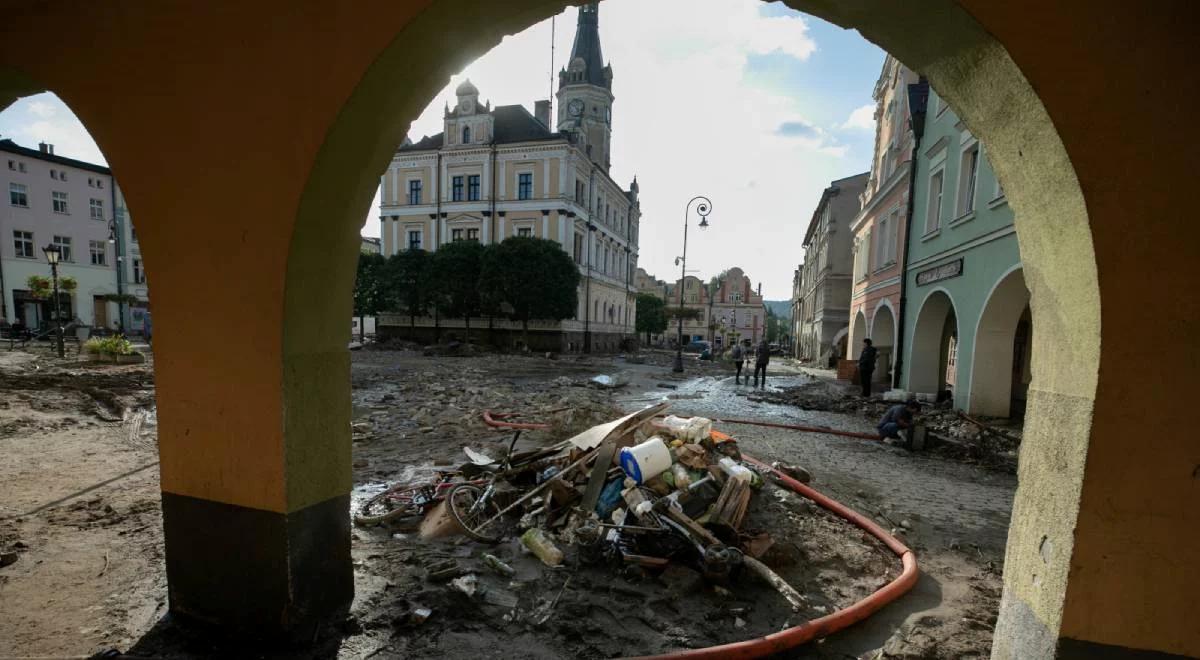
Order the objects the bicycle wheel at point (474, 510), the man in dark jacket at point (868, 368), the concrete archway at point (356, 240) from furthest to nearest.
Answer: the man in dark jacket at point (868, 368), the bicycle wheel at point (474, 510), the concrete archway at point (356, 240)

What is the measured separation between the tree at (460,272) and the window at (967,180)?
27.9 m

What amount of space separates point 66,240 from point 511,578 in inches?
2010

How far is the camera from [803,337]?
43.4 m

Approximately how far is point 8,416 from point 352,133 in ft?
35.2

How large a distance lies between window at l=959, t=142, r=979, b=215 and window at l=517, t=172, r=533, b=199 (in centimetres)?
3050

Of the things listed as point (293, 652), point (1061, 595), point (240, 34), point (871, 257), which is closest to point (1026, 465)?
point (1061, 595)

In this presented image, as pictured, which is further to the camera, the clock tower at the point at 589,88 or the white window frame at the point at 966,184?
the clock tower at the point at 589,88

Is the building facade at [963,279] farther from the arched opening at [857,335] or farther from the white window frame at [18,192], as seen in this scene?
the white window frame at [18,192]

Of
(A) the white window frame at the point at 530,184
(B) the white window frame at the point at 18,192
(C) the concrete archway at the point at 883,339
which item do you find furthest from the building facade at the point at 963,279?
(B) the white window frame at the point at 18,192

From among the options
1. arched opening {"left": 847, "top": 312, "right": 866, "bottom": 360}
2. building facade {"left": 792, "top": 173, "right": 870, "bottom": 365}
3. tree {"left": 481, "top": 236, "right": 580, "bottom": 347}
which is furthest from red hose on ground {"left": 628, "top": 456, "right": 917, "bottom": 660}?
tree {"left": 481, "top": 236, "right": 580, "bottom": 347}

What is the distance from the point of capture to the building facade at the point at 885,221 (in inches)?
630

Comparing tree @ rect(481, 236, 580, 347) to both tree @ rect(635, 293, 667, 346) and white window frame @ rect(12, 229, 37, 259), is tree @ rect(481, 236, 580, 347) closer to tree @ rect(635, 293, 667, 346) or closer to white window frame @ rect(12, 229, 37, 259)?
white window frame @ rect(12, 229, 37, 259)

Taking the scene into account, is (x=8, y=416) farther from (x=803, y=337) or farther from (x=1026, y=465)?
(x=803, y=337)

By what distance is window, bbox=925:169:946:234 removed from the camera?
43.4 feet
